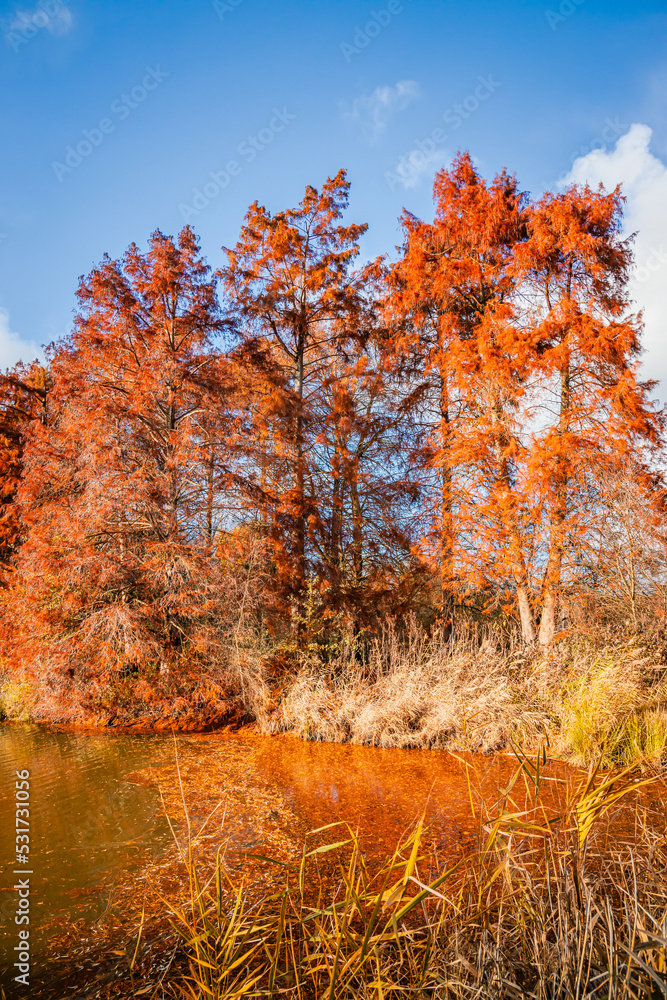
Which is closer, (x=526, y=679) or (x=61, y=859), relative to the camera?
(x=61, y=859)

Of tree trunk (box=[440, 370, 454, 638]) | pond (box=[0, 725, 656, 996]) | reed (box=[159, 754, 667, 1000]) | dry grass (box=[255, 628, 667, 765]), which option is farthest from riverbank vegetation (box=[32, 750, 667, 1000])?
tree trunk (box=[440, 370, 454, 638])

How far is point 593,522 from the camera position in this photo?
969 cm

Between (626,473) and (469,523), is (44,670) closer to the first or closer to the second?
(469,523)

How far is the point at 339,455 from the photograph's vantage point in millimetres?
13531

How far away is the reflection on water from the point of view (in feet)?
13.2

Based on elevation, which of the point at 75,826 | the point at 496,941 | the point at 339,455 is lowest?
the point at 75,826

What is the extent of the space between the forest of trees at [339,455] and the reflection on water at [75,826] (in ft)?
5.53

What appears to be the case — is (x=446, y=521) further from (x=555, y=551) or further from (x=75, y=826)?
(x=75, y=826)

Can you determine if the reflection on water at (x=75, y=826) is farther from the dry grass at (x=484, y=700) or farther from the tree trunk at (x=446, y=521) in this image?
the tree trunk at (x=446, y=521)

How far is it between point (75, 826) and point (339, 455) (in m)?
9.56

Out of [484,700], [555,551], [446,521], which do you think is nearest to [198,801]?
[484,700]

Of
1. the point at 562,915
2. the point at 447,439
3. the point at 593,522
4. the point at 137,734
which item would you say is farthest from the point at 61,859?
the point at 447,439

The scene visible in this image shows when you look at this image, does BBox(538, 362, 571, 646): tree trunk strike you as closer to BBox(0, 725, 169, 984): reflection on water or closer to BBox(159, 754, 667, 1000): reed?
BBox(0, 725, 169, 984): reflection on water

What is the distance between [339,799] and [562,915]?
457cm
